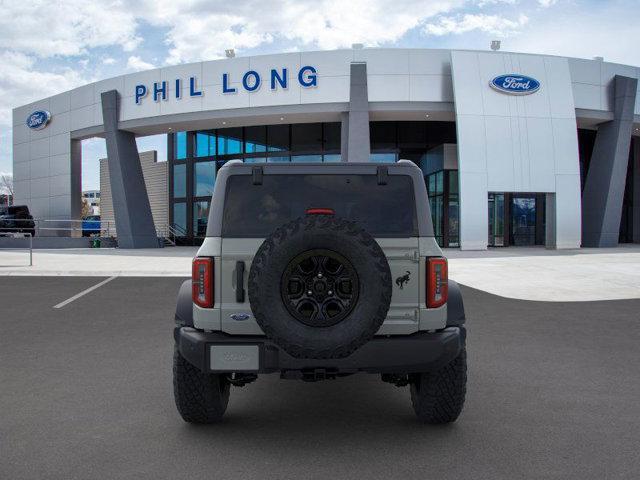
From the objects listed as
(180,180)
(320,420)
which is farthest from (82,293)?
(180,180)

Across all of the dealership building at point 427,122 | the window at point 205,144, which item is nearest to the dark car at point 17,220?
the dealership building at point 427,122

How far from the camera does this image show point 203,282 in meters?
3.65

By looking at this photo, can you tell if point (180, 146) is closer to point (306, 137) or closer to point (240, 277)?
point (306, 137)

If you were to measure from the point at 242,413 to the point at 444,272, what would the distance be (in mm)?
1958

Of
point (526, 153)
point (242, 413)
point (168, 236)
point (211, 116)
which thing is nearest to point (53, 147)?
point (168, 236)

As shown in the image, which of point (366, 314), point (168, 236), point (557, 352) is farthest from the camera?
point (168, 236)

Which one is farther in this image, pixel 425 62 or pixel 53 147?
pixel 53 147

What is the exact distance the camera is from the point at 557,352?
634cm

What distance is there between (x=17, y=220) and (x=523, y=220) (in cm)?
3001

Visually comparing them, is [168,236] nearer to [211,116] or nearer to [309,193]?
[211,116]

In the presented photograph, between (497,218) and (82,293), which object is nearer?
(82,293)

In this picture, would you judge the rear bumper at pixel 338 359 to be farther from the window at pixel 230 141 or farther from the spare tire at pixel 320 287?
the window at pixel 230 141

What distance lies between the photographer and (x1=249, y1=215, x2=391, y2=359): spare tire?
10.6ft

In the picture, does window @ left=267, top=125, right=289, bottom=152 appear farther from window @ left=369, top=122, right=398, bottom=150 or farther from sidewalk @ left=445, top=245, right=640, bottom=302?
sidewalk @ left=445, top=245, right=640, bottom=302
